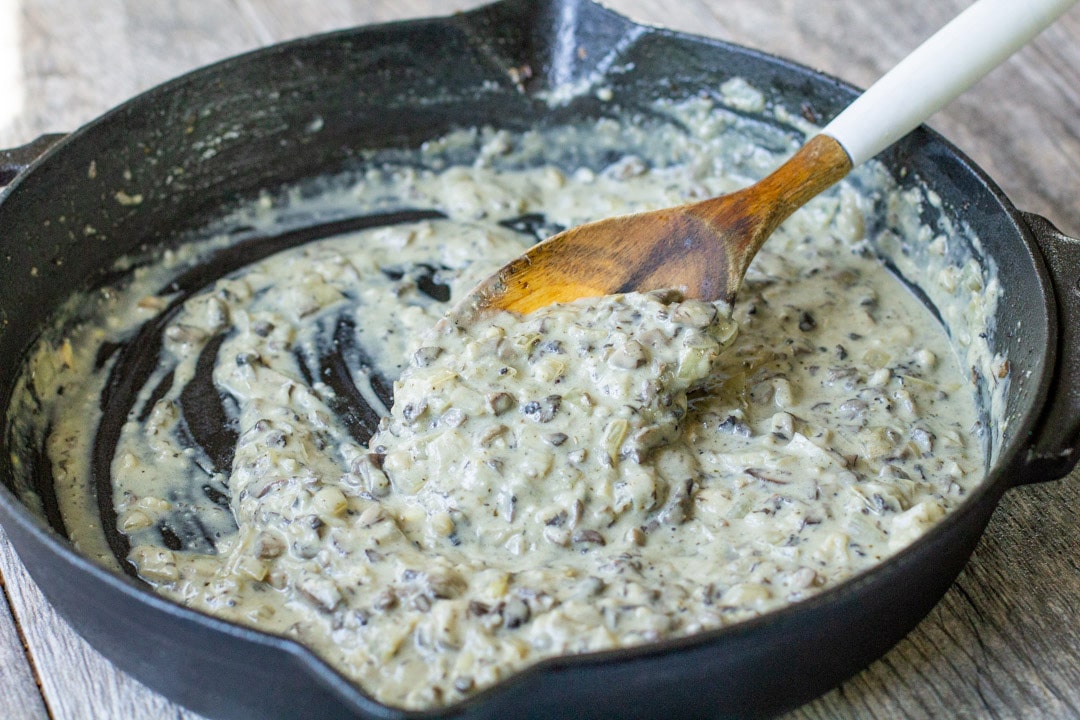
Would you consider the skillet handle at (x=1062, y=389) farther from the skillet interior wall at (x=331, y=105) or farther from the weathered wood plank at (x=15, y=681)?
the weathered wood plank at (x=15, y=681)

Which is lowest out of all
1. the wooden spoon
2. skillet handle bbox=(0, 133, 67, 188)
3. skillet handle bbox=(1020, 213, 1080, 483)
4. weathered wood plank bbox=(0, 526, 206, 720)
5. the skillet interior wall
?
skillet handle bbox=(1020, 213, 1080, 483)

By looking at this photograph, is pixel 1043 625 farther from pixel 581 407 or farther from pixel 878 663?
pixel 581 407

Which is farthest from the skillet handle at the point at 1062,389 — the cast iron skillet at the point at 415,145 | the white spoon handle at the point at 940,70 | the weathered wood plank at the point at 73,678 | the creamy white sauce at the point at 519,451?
the weathered wood plank at the point at 73,678

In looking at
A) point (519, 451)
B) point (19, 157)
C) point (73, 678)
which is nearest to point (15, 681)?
point (73, 678)

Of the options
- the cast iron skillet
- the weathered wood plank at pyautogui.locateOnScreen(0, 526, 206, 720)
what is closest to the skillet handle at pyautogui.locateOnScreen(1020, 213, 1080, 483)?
the cast iron skillet

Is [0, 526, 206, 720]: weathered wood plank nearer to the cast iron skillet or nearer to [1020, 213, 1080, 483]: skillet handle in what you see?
the cast iron skillet

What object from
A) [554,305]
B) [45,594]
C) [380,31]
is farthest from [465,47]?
[45,594]
